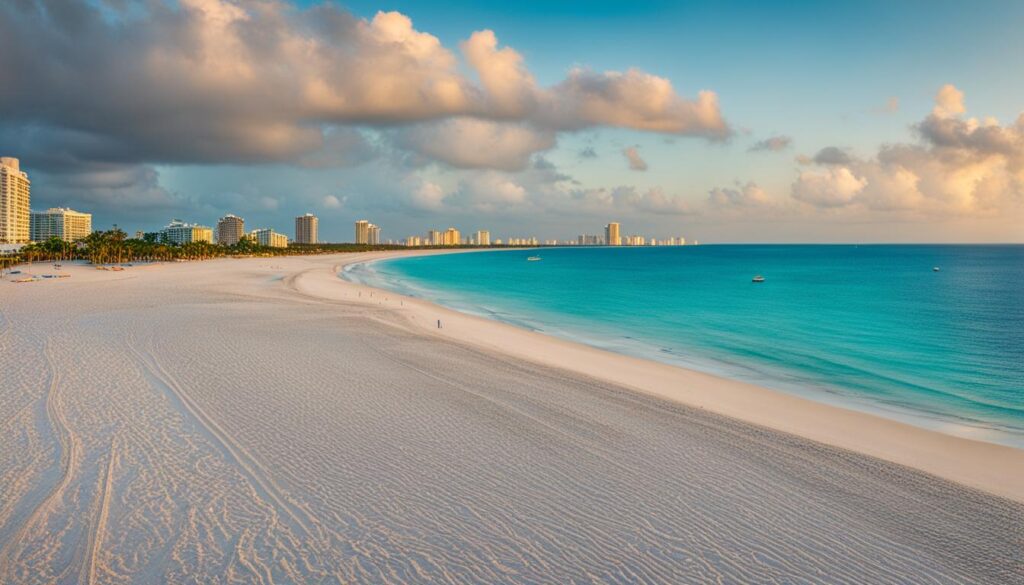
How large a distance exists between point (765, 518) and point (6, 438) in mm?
12673

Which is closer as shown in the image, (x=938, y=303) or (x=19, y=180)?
(x=938, y=303)

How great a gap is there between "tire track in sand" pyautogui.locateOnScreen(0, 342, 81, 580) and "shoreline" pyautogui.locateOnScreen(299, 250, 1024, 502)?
12196 mm

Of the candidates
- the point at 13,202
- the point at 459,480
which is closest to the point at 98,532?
the point at 459,480

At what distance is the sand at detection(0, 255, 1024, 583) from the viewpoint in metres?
Answer: 6.26

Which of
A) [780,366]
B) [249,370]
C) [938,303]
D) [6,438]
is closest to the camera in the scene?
[6,438]

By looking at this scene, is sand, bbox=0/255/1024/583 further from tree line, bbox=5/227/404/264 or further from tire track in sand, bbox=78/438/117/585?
tree line, bbox=5/227/404/264

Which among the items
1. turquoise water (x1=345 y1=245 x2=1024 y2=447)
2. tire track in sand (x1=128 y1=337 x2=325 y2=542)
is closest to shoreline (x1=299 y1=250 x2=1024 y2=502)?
turquoise water (x1=345 y1=245 x2=1024 y2=447)

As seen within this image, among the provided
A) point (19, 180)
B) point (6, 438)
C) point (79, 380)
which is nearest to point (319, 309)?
point (79, 380)

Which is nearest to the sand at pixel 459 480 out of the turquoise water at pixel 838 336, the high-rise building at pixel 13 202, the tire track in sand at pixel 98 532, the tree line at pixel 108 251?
the tire track in sand at pixel 98 532

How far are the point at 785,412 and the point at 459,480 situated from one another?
9.83 metres

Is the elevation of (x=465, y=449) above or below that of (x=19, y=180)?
below

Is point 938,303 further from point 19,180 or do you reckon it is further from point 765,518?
point 19,180

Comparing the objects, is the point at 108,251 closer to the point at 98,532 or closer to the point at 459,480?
the point at 98,532

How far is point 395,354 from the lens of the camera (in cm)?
1823
